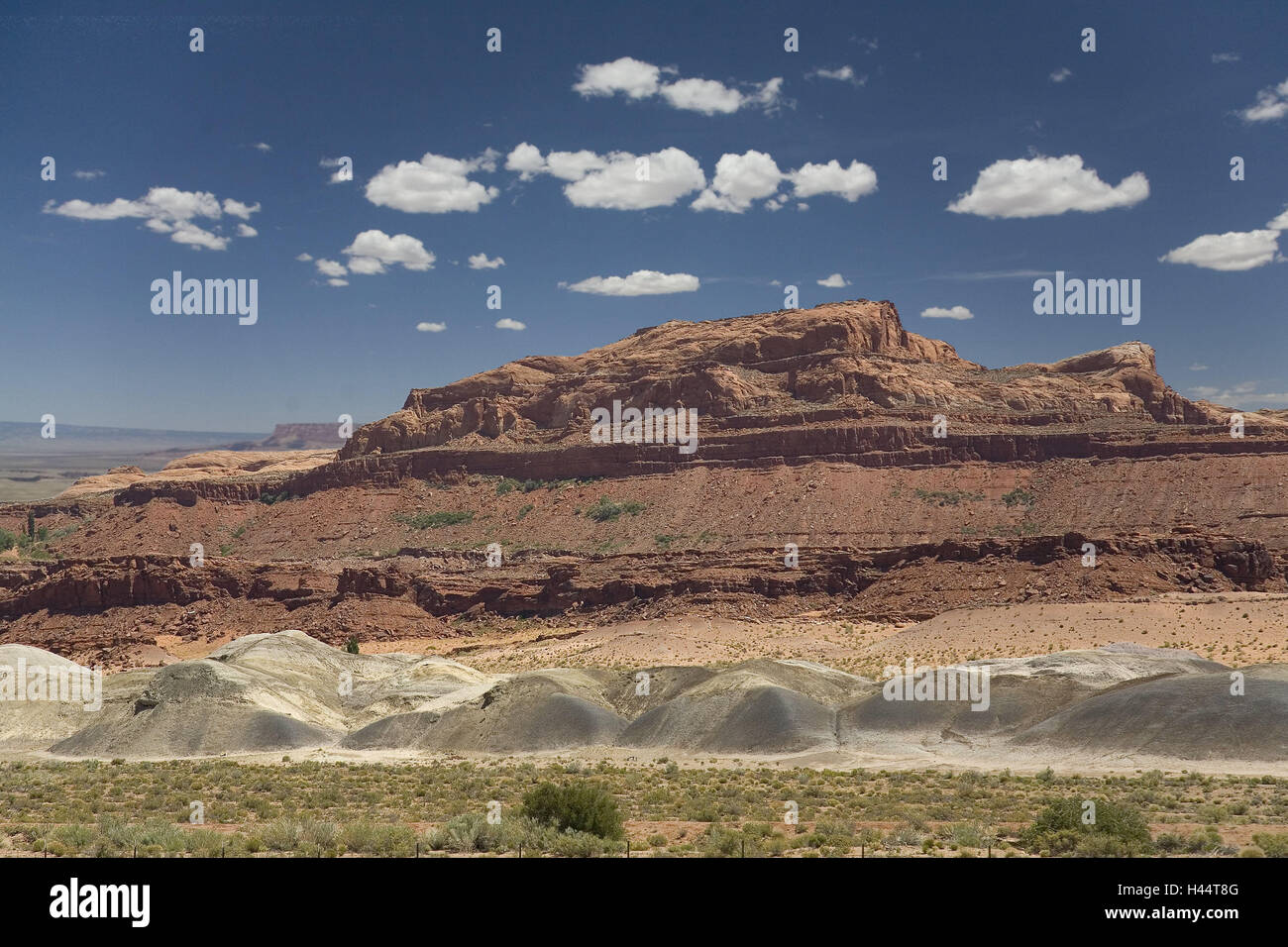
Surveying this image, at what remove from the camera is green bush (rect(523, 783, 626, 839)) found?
1827 cm

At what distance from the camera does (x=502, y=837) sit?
57.7 feet

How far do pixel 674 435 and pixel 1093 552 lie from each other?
4015 cm

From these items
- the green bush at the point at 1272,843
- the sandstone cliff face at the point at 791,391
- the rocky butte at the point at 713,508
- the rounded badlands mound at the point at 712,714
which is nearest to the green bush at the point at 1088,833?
the green bush at the point at 1272,843

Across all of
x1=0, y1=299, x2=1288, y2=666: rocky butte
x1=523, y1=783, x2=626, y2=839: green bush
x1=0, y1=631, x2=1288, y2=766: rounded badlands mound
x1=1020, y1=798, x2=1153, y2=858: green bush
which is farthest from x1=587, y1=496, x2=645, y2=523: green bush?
x1=1020, y1=798, x2=1153, y2=858: green bush

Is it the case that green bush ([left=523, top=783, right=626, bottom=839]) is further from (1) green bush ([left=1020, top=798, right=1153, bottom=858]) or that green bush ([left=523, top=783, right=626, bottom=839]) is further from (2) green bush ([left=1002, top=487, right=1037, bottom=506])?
(2) green bush ([left=1002, top=487, right=1037, bottom=506])

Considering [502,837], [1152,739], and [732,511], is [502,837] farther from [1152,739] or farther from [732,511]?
[732,511]

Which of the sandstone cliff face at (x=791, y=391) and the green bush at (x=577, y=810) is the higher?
the sandstone cliff face at (x=791, y=391)

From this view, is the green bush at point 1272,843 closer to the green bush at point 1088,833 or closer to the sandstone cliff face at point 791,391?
the green bush at point 1088,833

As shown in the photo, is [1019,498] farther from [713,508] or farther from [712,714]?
[712,714]

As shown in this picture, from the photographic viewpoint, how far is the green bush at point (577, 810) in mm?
18266

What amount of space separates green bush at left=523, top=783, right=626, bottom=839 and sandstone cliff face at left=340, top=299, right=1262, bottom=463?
64066mm

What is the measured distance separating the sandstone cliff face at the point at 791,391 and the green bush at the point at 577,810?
64.1m

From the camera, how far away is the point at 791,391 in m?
94.9
